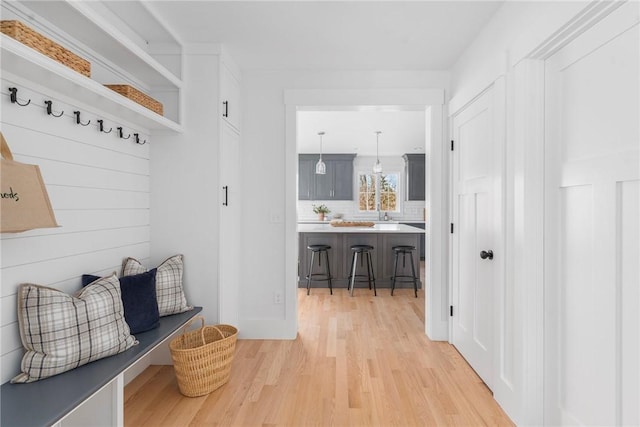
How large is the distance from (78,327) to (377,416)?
1.63 metres

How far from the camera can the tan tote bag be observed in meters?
1.29

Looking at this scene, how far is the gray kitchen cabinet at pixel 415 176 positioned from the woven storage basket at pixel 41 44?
6939mm

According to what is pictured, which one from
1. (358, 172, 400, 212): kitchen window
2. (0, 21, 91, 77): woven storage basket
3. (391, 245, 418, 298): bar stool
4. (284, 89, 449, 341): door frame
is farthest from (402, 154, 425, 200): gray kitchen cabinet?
(0, 21, 91, 77): woven storage basket

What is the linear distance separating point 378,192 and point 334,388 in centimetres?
631

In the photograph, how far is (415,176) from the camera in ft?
25.6

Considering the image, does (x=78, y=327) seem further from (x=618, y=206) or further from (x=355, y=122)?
(x=355, y=122)

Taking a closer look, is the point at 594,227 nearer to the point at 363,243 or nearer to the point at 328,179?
the point at 363,243

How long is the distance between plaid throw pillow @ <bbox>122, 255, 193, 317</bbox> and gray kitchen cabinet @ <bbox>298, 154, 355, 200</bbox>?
18.2 feet

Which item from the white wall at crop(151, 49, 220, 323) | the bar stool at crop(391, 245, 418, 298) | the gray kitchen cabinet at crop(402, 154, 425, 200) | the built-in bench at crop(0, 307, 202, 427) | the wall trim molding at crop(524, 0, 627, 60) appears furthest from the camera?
the gray kitchen cabinet at crop(402, 154, 425, 200)

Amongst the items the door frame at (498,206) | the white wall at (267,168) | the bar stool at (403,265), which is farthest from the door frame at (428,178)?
the bar stool at (403,265)

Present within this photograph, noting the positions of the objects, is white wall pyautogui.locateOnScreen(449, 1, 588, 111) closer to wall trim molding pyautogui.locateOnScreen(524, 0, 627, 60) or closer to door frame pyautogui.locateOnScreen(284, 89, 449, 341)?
wall trim molding pyautogui.locateOnScreen(524, 0, 627, 60)

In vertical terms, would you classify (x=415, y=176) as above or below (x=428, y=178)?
above

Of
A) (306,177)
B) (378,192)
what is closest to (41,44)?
(306,177)

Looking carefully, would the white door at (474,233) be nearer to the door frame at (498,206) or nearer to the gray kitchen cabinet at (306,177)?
the door frame at (498,206)
